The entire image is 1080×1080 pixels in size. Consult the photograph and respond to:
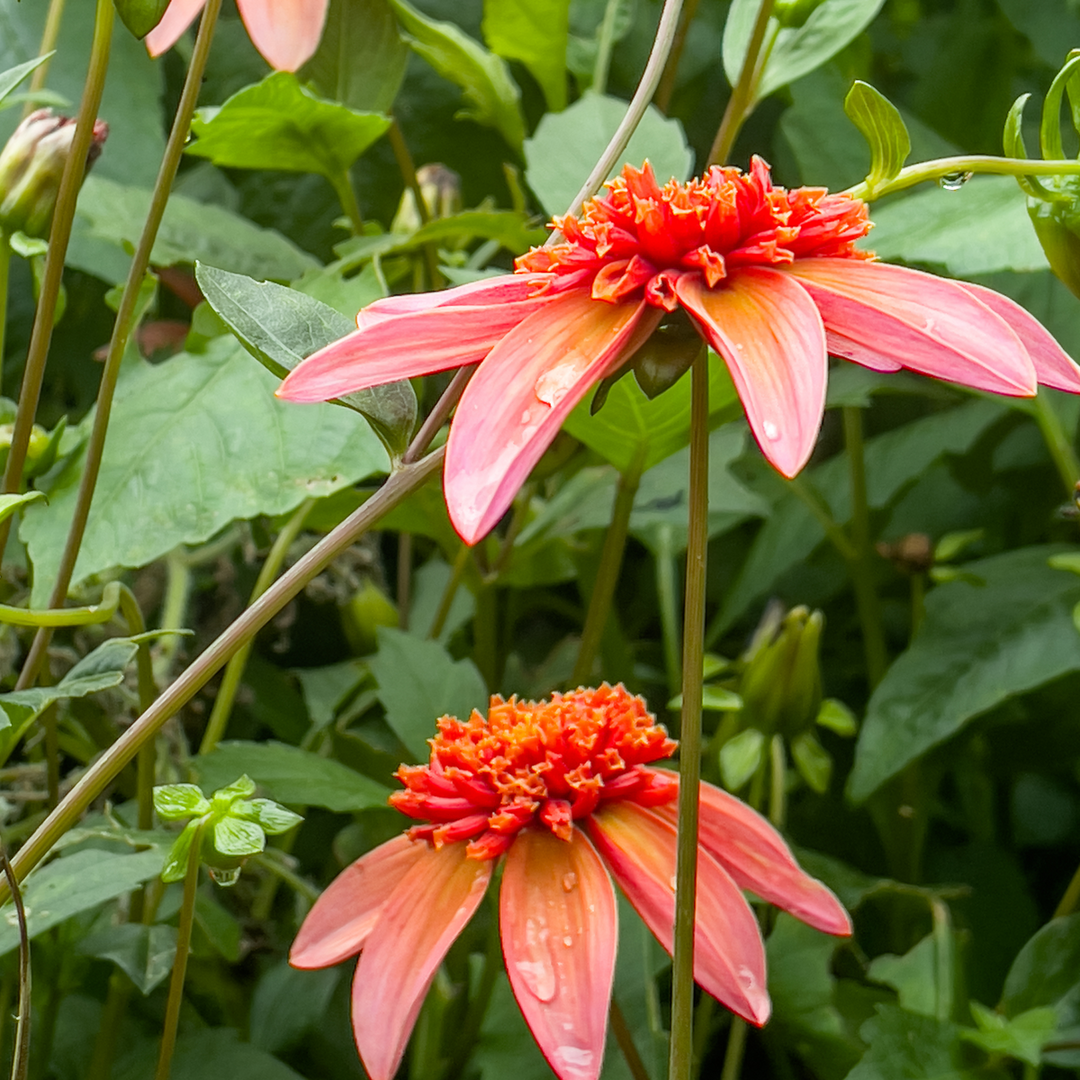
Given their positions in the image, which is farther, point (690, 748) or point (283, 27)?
point (283, 27)

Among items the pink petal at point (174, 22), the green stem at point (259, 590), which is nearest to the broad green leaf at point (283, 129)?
the pink petal at point (174, 22)

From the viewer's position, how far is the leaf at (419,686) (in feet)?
1.34

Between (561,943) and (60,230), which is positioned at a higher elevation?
(60,230)

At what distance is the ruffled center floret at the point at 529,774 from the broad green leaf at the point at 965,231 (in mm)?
188

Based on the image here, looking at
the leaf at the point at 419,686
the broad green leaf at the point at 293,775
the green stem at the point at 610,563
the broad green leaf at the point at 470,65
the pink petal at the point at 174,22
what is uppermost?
the broad green leaf at the point at 470,65

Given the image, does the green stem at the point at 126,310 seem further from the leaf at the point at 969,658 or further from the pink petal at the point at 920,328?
the leaf at the point at 969,658

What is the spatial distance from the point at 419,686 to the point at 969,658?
8.6 inches

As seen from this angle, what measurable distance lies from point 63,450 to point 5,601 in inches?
3.4

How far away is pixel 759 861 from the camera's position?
300mm

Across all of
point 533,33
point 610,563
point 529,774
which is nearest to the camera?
point 529,774

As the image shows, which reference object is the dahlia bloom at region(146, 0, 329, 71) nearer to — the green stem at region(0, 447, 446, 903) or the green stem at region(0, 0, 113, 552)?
the green stem at region(0, 0, 113, 552)

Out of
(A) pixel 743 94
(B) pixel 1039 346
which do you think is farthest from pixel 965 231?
(B) pixel 1039 346

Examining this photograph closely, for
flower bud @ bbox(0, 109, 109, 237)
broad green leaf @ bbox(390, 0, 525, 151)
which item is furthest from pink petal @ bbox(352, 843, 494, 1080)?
broad green leaf @ bbox(390, 0, 525, 151)

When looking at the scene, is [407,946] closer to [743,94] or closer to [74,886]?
[74,886]
